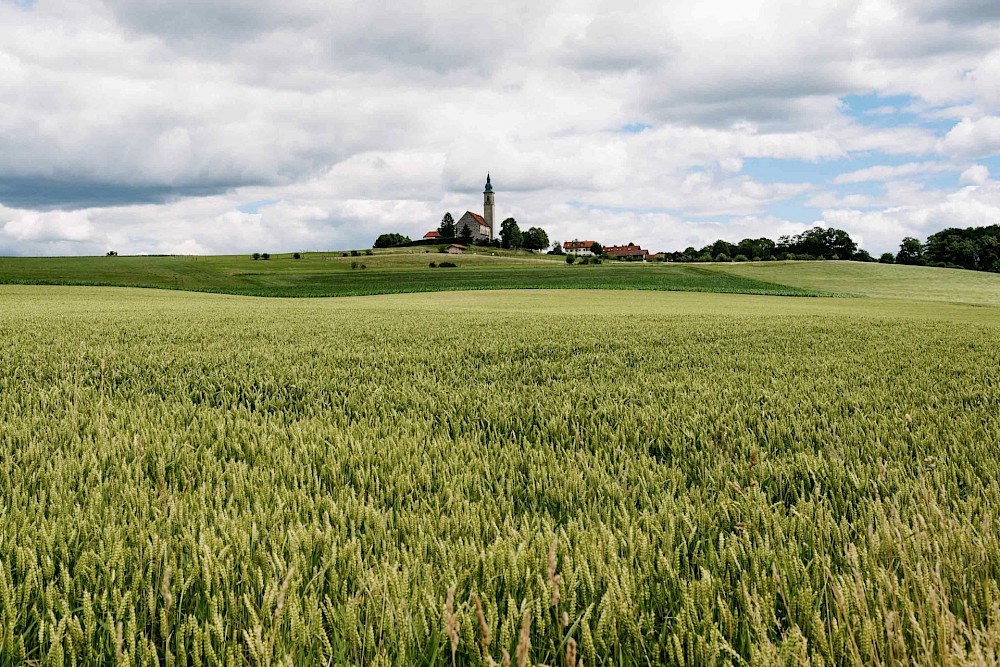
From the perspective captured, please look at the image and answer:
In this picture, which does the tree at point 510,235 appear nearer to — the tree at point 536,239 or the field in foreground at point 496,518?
the tree at point 536,239

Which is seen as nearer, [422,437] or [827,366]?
[422,437]

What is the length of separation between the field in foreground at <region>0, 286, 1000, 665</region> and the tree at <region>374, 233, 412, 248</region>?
174 meters

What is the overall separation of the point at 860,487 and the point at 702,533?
101cm

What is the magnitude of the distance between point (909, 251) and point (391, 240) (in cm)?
13865

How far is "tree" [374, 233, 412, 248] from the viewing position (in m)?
175

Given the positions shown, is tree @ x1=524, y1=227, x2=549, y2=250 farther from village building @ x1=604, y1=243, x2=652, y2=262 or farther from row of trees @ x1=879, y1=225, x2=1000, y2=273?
row of trees @ x1=879, y1=225, x2=1000, y2=273

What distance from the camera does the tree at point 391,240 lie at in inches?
6905

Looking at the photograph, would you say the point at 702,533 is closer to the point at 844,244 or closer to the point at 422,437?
the point at 422,437

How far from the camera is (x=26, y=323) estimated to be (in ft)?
33.1

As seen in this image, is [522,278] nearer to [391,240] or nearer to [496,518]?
[496,518]

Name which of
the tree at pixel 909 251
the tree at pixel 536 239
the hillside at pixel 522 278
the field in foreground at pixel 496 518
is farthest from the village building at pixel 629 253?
the field in foreground at pixel 496 518

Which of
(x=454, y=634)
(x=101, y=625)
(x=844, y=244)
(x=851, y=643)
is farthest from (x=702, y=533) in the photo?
(x=844, y=244)

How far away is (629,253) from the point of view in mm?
191375

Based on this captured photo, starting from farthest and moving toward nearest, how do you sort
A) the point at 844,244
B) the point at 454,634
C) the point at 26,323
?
the point at 844,244 → the point at 26,323 → the point at 454,634
